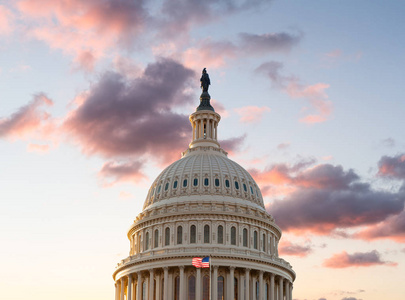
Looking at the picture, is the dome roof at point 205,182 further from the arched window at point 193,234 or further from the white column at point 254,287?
the white column at point 254,287

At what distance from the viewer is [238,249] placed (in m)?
114

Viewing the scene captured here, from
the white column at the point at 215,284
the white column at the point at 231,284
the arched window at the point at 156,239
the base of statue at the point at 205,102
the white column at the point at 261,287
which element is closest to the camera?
the white column at the point at 215,284

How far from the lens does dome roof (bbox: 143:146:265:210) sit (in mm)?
122500

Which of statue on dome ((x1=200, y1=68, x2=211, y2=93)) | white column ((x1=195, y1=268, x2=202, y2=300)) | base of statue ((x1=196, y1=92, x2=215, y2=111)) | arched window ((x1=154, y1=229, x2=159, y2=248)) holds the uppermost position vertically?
statue on dome ((x1=200, y1=68, x2=211, y2=93))

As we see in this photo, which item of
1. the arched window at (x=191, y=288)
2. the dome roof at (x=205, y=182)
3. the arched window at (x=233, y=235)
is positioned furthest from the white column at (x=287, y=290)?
the arched window at (x=191, y=288)

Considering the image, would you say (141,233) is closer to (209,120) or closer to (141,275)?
(141,275)

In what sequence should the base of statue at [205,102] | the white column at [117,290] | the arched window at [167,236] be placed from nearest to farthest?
the arched window at [167,236], the white column at [117,290], the base of statue at [205,102]

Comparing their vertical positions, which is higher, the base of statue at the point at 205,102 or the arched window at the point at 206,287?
the base of statue at the point at 205,102

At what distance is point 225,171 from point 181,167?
7.87m

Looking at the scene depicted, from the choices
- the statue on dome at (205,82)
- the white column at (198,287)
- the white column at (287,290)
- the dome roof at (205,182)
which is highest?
the statue on dome at (205,82)

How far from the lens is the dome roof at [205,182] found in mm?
122500

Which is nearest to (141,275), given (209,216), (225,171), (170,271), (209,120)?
(170,271)

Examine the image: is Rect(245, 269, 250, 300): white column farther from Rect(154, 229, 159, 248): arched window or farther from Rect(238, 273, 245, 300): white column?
Rect(154, 229, 159, 248): arched window

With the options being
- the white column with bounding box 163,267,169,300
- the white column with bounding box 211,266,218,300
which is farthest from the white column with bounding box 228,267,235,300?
the white column with bounding box 163,267,169,300
